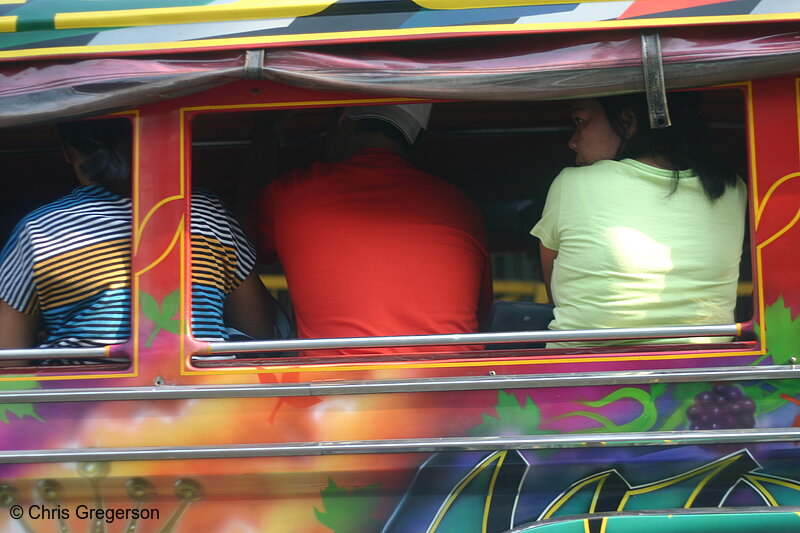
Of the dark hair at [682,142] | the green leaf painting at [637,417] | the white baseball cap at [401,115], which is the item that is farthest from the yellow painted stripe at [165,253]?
the dark hair at [682,142]

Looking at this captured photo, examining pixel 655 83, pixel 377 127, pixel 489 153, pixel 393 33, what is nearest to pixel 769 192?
pixel 655 83

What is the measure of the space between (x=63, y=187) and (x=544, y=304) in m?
2.25

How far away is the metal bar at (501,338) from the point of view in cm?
224

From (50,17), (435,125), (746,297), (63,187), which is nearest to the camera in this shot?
(50,17)

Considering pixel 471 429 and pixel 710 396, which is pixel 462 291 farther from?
pixel 710 396

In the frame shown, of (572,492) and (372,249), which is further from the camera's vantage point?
(372,249)

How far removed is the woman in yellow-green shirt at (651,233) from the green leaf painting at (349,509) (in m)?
0.71

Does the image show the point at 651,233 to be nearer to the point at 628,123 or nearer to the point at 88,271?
the point at 628,123

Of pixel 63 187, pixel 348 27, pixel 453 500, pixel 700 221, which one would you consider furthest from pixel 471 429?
pixel 63 187

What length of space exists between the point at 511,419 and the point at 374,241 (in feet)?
2.20

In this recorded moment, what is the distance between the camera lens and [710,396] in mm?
2262

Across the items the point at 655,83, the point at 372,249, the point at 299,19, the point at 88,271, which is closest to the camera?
the point at 655,83

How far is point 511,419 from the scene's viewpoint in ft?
7.48

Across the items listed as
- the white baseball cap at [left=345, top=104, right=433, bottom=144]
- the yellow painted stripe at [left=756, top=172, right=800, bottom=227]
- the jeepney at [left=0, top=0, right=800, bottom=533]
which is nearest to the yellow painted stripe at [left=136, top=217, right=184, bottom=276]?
the jeepney at [left=0, top=0, right=800, bottom=533]
